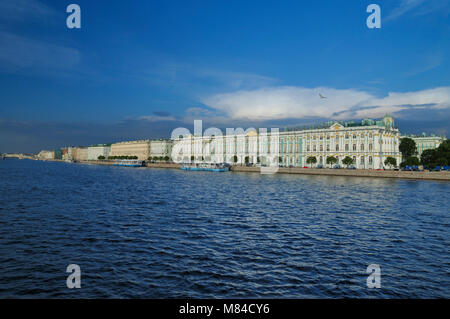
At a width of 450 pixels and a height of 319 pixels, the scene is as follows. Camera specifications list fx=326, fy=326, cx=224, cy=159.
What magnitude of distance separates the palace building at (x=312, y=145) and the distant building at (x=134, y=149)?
48.5 meters

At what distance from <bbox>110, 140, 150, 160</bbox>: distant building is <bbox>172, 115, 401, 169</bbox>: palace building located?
48.5 metres

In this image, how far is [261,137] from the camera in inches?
3578

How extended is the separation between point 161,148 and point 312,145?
81645mm

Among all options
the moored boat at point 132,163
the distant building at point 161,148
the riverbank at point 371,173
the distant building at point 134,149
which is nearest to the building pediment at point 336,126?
the riverbank at point 371,173

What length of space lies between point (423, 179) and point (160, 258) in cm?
5100

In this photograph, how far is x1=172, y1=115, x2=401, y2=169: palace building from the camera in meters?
68.0

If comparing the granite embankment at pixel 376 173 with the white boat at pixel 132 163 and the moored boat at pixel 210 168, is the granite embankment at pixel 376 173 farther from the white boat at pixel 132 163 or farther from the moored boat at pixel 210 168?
the white boat at pixel 132 163

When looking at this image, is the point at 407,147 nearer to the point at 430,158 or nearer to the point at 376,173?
the point at 430,158

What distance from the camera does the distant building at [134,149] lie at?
15250cm

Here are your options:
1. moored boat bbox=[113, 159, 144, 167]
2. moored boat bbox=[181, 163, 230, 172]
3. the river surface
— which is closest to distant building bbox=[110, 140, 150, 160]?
moored boat bbox=[113, 159, 144, 167]

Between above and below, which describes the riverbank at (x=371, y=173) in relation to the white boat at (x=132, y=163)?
below

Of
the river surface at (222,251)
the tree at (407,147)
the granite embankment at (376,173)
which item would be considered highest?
the tree at (407,147)

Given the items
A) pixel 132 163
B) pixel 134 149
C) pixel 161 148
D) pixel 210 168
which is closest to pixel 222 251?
pixel 210 168
